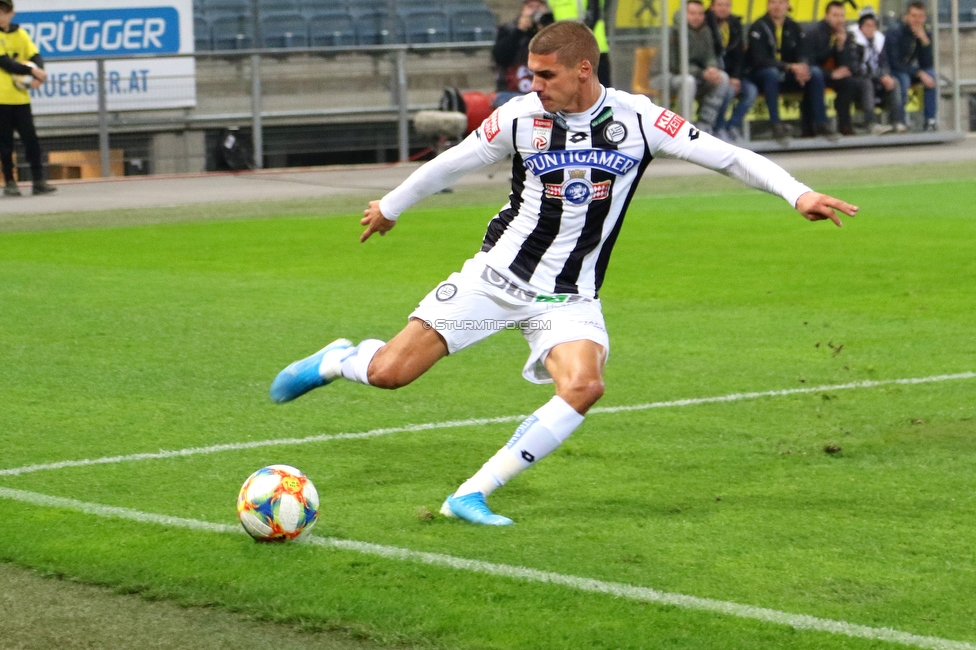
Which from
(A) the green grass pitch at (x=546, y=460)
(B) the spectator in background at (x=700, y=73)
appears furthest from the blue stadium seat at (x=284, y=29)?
(A) the green grass pitch at (x=546, y=460)

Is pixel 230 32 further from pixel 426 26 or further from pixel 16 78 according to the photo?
pixel 16 78

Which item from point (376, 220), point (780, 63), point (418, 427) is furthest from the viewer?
point (780, 63)

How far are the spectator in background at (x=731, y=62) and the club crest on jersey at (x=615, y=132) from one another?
708 inches

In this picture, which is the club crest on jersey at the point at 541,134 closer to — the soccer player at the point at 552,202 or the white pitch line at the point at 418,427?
the soccer player at the point at 552,202

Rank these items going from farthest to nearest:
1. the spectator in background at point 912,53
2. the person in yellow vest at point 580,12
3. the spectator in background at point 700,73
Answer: the spectator in background at point 912,53 < the spectator in background at point 700,73 < the person in yellow vest at point 580,12

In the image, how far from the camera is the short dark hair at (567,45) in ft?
18.8

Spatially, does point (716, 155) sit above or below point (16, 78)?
below

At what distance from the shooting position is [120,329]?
989 cm

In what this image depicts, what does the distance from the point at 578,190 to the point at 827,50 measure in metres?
19.6

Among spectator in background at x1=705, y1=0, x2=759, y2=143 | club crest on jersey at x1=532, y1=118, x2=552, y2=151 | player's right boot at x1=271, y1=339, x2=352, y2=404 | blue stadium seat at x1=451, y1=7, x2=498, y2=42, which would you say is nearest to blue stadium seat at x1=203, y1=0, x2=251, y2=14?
blue stadium seat at x1=451, y1=7, x2=498, y2=42

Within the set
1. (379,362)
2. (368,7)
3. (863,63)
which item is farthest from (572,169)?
(368,7)

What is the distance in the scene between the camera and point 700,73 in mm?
23531

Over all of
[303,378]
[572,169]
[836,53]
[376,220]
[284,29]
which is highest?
[284,29]

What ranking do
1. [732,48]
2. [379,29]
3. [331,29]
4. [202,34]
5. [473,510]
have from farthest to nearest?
1. [379,29]
2. [331,29]
3. [202,34]
4. [732,48]
5. [473,510]
